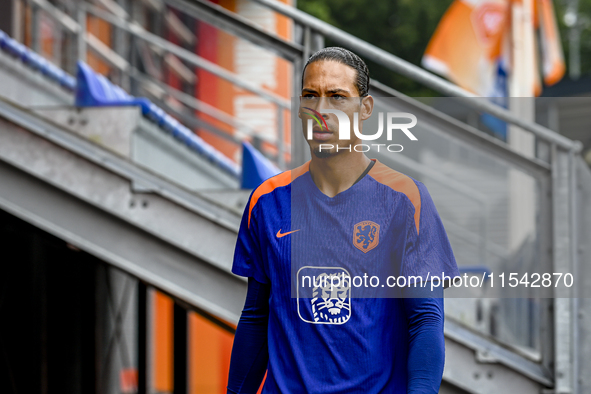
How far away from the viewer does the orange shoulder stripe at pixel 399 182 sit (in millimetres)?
1876

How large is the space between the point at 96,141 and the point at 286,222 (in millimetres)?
1716

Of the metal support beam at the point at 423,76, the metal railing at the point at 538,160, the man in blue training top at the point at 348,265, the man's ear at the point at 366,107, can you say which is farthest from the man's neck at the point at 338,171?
the metal support beam at the point at 423,76

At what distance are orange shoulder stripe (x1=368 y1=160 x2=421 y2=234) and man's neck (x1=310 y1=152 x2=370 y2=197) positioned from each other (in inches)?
1.8

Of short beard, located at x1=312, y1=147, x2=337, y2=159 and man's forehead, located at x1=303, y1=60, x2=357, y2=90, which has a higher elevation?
man's forehead, located at x1=303, y1=60, x2=357, y2=90

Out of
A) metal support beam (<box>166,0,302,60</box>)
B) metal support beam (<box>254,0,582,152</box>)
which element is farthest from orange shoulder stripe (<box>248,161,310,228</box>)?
metal support beam (<box>166,0,302,60</box>)

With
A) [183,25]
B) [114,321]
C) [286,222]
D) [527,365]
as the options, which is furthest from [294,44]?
[183,25]

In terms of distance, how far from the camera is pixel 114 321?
752 cm

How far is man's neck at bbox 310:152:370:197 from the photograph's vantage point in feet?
6.30

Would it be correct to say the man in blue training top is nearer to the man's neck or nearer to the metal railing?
the man's neck

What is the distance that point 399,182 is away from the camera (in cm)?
191

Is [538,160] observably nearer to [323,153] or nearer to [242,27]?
[242,27]

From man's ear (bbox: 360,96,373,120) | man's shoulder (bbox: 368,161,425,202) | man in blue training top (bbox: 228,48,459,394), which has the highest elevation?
man's ear (bbox: 360,96,373,120)

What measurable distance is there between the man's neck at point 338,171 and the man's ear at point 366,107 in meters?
0.10

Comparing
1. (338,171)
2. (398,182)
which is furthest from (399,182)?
(338,171)
